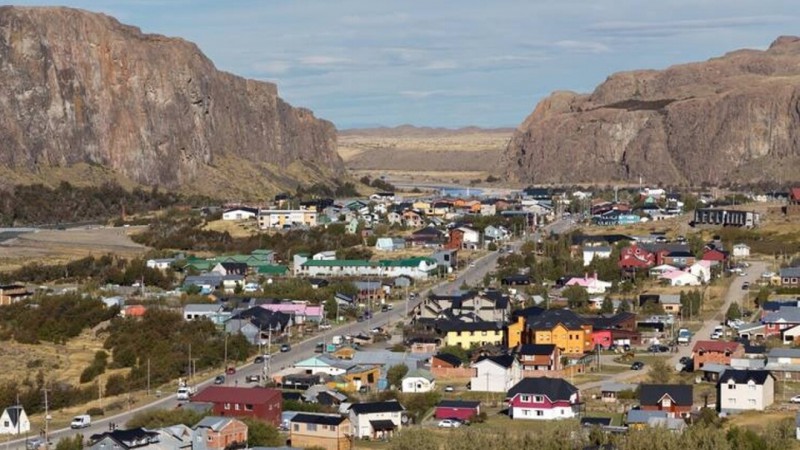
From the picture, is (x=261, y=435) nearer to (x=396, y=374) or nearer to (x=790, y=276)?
(x=396, y=374)

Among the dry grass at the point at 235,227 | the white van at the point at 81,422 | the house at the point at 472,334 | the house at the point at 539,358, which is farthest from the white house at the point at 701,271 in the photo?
the white van at the point at 81,422

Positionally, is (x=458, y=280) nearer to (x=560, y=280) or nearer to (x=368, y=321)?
(x=560, y=280)

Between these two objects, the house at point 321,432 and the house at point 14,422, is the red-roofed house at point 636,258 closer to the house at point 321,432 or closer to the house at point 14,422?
the house at point 321,432

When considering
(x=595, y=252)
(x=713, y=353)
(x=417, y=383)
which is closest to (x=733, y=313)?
(x=713, y=353)

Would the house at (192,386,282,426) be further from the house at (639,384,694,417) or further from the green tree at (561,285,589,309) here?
the green tree at (561,285,589,309)

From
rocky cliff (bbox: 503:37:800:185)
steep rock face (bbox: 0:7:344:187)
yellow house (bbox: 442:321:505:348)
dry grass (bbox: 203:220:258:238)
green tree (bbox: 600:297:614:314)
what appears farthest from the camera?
rocky cliff (bbox: 503:37:800:185)

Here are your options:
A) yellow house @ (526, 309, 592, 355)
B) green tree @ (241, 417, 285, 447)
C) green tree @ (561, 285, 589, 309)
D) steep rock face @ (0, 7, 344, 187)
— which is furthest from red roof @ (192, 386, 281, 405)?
steep rock face @ (0, 7, 344, 187)

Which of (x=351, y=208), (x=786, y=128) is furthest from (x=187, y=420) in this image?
(x=786, y=128)
